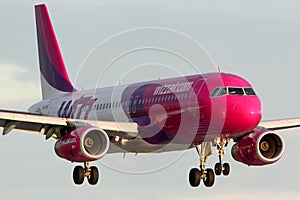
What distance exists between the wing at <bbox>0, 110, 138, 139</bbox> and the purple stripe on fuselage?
1788 centimetres

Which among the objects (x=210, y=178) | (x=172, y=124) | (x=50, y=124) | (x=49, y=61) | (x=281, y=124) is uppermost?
(x=49, y=61)

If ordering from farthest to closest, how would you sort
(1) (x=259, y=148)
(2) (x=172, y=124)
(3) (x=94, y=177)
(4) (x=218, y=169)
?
(1) (x=259, y=148), (3) (x=94, y=177), (4) (x=218, y=169), (2) (x=172, y=124)

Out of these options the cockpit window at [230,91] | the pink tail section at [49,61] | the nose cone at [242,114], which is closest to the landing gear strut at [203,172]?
the cockpit window at [230,91]

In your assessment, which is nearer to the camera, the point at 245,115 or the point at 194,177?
the point at 245,115

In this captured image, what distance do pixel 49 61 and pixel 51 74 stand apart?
1558 millimetres

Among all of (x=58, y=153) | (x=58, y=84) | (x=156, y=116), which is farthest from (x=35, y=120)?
(x=58, y=84)

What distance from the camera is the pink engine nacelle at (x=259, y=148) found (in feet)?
284

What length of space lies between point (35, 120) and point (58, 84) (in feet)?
73.4

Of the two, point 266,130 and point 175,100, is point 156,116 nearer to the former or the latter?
point 175,100

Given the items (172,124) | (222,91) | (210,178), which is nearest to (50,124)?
(172,124)

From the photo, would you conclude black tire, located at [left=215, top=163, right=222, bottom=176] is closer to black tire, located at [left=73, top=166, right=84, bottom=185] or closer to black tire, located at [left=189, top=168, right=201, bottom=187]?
black tire, located at [left=189, top=168, right=201, bottom=187]

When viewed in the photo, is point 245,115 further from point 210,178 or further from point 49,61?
point 49,61

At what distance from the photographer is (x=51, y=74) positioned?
353 feet

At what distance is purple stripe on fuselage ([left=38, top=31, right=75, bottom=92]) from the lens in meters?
105
